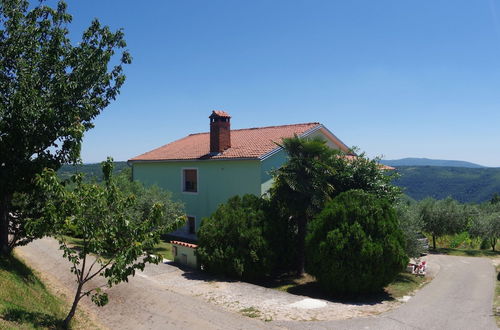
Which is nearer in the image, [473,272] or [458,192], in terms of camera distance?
[473,272]

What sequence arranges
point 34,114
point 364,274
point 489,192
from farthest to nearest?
1. point 489,192
2. point 364,274
3. point 34,114

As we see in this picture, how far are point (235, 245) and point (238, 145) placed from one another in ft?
33.0

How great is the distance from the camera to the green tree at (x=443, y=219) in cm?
2817

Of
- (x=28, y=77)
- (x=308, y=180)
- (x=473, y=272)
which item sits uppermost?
(x=28, y=77)

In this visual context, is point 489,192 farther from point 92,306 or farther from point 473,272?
point 92,306

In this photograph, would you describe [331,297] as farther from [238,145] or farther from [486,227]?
[486,227]

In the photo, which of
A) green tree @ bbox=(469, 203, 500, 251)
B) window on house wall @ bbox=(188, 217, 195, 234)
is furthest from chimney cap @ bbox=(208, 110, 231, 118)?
green tree @ bbox=(469, 203, 500, 251)

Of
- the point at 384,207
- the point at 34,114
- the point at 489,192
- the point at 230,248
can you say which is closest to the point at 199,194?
the point at 230,248

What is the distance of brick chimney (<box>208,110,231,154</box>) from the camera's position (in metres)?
23.4

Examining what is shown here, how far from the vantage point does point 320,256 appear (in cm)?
1369

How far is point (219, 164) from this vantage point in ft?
75.3

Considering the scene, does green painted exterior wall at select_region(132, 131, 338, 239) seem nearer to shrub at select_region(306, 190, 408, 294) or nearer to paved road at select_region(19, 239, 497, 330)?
shrub at select_region(306, 190, 408, 294)

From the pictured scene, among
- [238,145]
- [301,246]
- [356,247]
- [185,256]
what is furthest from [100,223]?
[238,145]

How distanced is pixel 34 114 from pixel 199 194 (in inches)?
594
